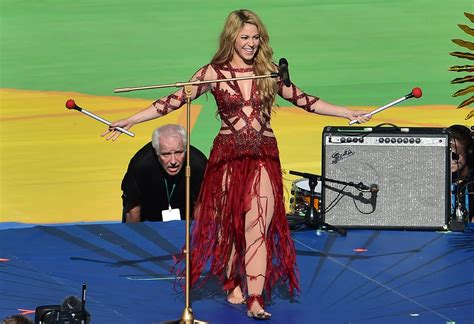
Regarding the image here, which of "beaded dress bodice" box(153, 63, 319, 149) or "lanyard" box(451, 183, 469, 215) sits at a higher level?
"beaded dress bodice" box(153, 63, 319, 149)

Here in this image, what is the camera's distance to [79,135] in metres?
13.8

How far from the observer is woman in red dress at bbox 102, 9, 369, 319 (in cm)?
788

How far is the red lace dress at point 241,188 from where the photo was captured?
7.90 metres

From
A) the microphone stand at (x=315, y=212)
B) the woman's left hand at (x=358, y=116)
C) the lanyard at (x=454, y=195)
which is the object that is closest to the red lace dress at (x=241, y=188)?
the woman's left hand at (x=358, y=116)

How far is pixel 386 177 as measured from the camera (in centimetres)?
977

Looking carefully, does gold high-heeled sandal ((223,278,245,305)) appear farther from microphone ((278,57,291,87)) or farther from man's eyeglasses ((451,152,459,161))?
man's eyeglasses ((451,152,459,161))

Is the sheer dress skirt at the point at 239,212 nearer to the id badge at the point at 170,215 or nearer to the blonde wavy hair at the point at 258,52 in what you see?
the blonde wavy hair at the point at 258,52

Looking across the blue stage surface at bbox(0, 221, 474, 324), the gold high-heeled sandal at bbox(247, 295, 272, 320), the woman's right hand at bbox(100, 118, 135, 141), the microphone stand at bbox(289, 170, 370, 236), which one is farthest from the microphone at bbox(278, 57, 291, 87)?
the microphone stand at bbox(289, 170, 370, 236)

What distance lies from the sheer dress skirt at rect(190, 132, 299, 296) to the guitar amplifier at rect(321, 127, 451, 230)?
1.57 m

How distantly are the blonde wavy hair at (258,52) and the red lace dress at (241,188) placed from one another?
4 centimetres

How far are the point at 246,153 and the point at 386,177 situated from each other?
209cm

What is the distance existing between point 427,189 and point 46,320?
12.4ft

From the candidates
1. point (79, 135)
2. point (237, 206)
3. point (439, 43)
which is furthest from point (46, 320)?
point (439, 43)

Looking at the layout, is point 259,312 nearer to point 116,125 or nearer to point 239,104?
point 239,104
